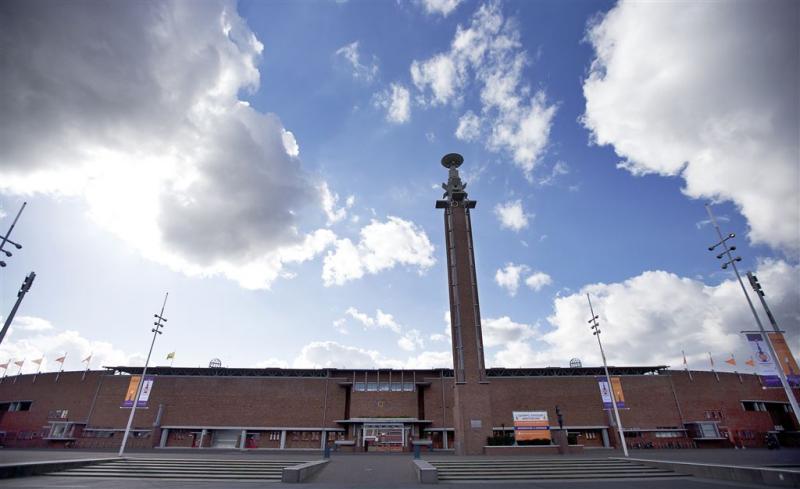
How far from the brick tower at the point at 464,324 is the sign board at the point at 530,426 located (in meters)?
4.49

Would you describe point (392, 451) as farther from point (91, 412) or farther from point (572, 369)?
point (91, 412)

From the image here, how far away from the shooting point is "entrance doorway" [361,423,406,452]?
43125 millimetres

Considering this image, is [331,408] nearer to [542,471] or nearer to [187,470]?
[187,470]

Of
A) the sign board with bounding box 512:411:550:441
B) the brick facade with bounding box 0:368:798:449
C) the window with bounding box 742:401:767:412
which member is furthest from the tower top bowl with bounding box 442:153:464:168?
the window with bounding box 742:401:767:412

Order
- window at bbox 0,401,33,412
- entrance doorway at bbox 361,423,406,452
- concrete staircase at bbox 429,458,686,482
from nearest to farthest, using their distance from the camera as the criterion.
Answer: concrete staircase at bbox 429,458,686,482 < entrance doorway at bbox 361,423,406,452 < window at bbox 0,401,33,412

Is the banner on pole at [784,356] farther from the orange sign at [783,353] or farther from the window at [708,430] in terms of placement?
the window at [708,430]

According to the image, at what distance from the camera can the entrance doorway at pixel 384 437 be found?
1698 inches

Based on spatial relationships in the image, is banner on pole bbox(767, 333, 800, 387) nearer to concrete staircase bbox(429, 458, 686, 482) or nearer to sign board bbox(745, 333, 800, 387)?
sign board bbox(745, 333, 800, 387)

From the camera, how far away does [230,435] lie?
45344 mm

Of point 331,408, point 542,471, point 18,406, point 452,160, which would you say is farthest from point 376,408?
point 18,406

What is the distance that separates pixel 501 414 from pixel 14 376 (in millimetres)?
67545

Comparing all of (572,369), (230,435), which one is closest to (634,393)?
(572,369)

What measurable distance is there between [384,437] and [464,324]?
58.8ft

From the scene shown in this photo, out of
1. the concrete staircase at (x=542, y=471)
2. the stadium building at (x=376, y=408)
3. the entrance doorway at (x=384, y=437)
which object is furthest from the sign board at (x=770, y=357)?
the entrance doorway at (x=384, y=437)
